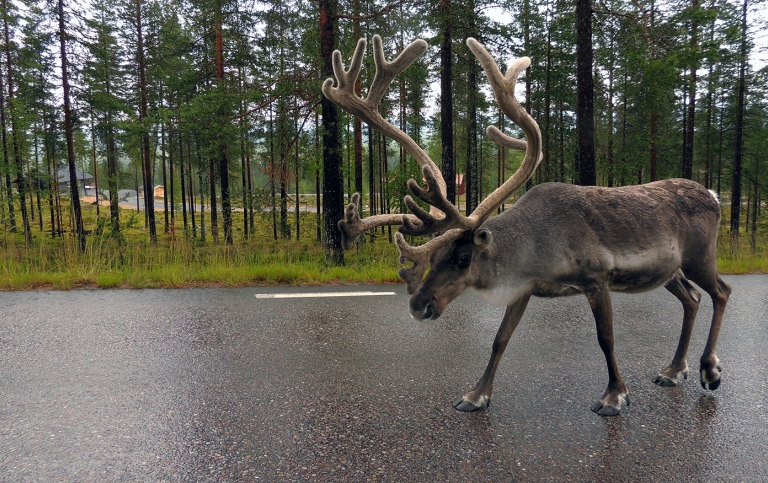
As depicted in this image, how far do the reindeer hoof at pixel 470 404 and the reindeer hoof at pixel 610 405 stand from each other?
2.30 ft

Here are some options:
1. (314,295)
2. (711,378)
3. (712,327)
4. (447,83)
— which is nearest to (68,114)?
(447,83)

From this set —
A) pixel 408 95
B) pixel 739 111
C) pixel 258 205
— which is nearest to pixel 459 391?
pixel 258 205

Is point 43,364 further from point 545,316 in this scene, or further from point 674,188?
point 674,188

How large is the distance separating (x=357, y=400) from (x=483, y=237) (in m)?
1.41

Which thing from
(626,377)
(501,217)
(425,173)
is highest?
(425,173)

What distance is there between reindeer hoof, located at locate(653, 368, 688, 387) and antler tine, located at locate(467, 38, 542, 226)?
6.04 ft

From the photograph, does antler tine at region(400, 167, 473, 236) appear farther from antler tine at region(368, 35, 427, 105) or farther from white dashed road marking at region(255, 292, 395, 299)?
white dashed road marking at region(255, 292, 395, 299)

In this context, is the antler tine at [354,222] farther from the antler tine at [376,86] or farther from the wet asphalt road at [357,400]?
the wet asphalt road at [357,400]

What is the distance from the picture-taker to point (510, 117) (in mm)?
3418

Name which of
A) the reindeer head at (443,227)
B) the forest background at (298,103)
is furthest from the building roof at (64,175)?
the reindeer head at (443,227)

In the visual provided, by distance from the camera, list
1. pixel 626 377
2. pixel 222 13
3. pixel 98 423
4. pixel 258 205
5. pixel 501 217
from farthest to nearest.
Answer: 1. pixel 222 13
2. pixel 258 205
3. pixel 626 377
4. pixel 501 217
5. pixel 98 423

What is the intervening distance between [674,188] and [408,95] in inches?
927

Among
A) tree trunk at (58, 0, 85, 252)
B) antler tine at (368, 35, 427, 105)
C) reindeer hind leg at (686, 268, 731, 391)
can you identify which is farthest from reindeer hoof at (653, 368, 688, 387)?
tree trunk at (58, 0, 85, 252)

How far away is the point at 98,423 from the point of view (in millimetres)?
2918
